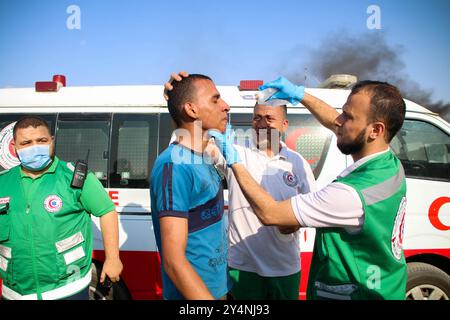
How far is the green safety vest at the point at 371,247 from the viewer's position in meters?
1.55

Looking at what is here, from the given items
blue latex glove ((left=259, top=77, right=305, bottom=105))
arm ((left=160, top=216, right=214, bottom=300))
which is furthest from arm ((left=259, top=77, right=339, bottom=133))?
arm ((left=160, top=216, right=214, bottom=300))

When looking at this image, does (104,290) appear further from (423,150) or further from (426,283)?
(423,150)

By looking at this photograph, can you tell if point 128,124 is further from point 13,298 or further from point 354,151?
point 354,151

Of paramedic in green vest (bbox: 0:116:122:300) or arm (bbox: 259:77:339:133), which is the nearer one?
paramedic in green vest (bbox: 0:116:122:300)

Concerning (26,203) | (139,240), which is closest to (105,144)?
(139,240)

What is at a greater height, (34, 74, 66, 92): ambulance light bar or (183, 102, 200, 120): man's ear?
(34, 74, 66, 92): ambulance light bar

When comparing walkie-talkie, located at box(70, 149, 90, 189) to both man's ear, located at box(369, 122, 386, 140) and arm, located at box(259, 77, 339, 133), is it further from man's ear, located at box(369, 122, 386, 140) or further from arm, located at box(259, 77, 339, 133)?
man's ear, located at box(369, 122, 386, 140)

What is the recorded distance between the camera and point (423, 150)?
3.49 metres

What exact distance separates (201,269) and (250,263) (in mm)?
831

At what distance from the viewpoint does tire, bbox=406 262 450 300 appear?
3363mm

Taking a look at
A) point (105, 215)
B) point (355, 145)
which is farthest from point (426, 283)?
point (105, 215)

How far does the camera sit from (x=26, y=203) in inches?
83.7

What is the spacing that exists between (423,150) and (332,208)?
2527mm

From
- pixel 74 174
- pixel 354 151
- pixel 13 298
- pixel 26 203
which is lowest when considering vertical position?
pixel 13 298
